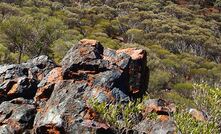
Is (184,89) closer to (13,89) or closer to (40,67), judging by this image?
(40,67)

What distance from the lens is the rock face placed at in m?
30.7

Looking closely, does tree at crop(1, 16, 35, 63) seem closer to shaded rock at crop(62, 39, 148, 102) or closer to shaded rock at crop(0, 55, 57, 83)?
shaded rock at crop(0, 55, 57, 83)

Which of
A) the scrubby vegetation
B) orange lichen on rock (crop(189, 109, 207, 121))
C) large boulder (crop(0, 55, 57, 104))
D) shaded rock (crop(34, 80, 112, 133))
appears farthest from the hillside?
large boulder (crop(0, 55, 57, 104))

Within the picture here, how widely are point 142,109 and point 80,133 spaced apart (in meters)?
4.91

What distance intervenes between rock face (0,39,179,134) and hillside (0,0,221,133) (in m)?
3.04

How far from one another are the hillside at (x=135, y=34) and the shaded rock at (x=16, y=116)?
31.8ft

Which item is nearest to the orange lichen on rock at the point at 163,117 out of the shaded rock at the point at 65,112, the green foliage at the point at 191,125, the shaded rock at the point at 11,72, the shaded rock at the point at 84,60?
the green foliage at the point at 191,125

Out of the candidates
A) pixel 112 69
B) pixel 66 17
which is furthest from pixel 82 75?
pixel 66 17

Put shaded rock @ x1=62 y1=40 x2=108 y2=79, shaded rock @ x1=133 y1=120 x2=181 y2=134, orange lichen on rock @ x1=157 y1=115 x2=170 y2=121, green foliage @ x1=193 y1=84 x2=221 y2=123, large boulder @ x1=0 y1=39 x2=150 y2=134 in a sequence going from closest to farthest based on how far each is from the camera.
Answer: green foliage @ x1=193 y1=84 x2=221 y2=123 → large boulder @ x1=0 y1=39 x2=150 y2=134 → shaded rock @ x1=133 y1=120 x2=181 y2=134 → orange lichen on rock @ x1=157 y1=115 x2=170 y2=121 → shaded rock @ x1=62 y1=40 x2=108 y2=79

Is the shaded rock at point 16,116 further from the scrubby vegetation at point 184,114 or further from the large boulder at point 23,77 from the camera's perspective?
the scrubby vegetation at point 184,114

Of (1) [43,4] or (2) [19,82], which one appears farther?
(1) [43,4]

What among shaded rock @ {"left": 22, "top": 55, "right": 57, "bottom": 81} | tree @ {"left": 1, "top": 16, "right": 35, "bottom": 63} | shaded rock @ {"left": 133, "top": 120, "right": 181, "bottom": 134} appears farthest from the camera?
tree @ {"left": 1, "top": 16, "right": 35, "bottom": 63}

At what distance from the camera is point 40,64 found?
3831 centimetres

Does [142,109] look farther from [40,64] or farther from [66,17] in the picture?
[66,17]
